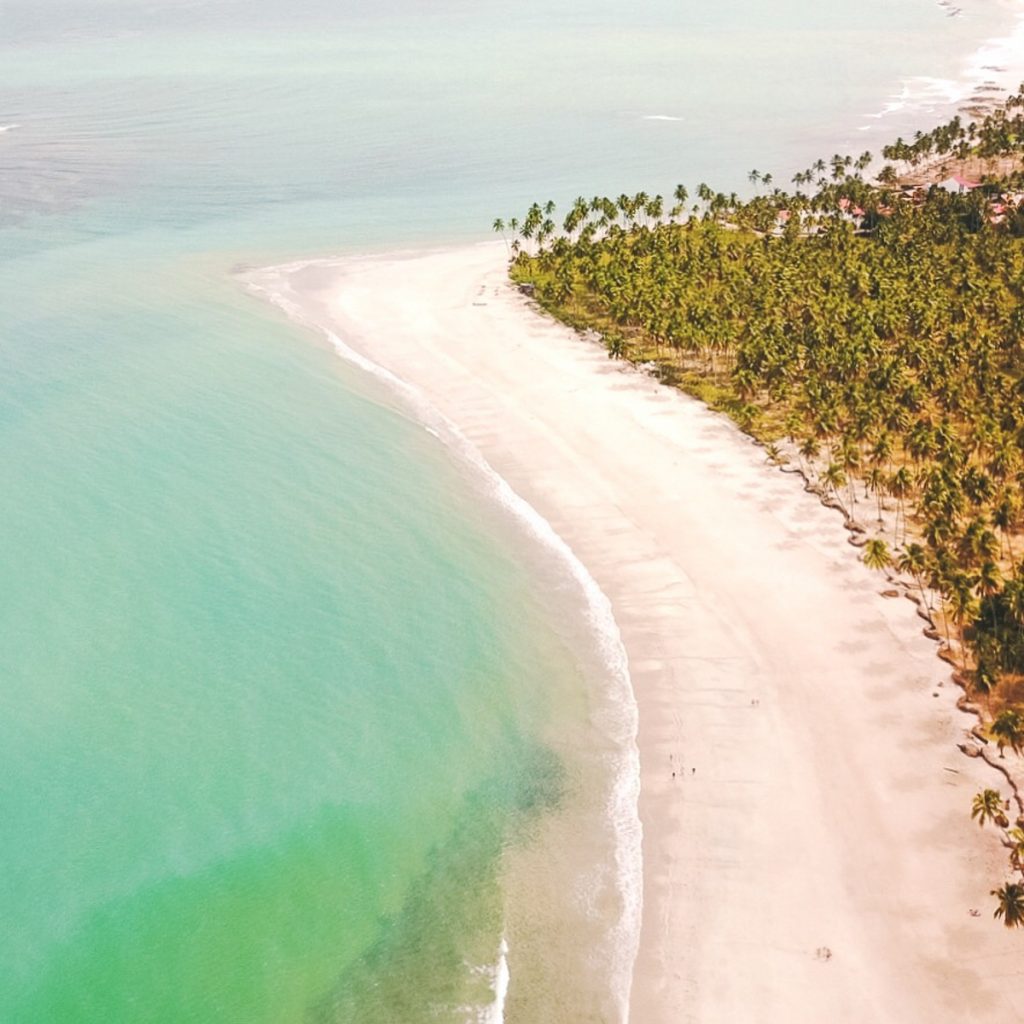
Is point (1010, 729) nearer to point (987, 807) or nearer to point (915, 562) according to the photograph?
point (987, 807)

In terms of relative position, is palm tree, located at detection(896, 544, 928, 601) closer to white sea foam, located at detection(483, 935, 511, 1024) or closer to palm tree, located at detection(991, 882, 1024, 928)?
palm tree, located at detection(991, 882, 1024, 928)

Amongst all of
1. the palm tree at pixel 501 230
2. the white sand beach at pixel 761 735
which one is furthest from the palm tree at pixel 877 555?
the palm tree at pixel 501 230

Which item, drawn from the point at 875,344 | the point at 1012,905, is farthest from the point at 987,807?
the point at 875,344

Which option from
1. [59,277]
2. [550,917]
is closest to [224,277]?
[59,277]

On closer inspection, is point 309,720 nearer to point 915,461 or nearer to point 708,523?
point 708,523

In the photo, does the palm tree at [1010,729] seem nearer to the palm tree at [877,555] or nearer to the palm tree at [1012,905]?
the palm tree at [1012,905]
